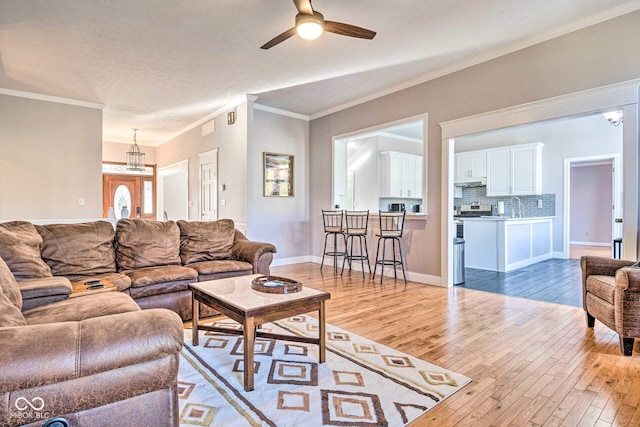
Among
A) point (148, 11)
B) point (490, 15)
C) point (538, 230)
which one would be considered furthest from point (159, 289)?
point (538, 230)

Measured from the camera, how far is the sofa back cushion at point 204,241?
12.1 ft

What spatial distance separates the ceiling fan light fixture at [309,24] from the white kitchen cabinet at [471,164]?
6.32m

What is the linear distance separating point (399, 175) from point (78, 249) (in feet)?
21.2

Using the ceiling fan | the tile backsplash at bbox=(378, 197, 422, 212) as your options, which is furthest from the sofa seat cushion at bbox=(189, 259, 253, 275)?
the tile backsplash at bbox=(378, 197, 422, 212)

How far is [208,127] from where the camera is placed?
271 inches

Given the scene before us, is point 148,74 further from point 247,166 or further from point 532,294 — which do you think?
point 532,294

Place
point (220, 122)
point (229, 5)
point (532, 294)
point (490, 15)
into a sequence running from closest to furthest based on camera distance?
1. point (229, 5)
2. point (490, 15)
3. point (532, 294)
4. point (220, 122)

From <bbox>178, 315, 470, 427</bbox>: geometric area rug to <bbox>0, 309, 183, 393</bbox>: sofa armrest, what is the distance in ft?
2.25

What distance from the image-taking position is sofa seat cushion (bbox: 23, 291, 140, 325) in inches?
73.1

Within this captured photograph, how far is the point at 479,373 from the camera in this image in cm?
216

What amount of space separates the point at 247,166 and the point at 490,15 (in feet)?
12.6

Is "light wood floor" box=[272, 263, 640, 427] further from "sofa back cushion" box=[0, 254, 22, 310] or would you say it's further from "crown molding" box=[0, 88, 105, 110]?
"crown molding" box=[0, 88, 105, 110]

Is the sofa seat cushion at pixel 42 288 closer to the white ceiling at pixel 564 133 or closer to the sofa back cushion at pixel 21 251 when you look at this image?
the sofa back cushion at pixel 21 251

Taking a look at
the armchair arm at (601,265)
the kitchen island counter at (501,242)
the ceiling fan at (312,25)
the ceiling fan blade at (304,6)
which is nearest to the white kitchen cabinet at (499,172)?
the kitchen island counter at (501,242)
